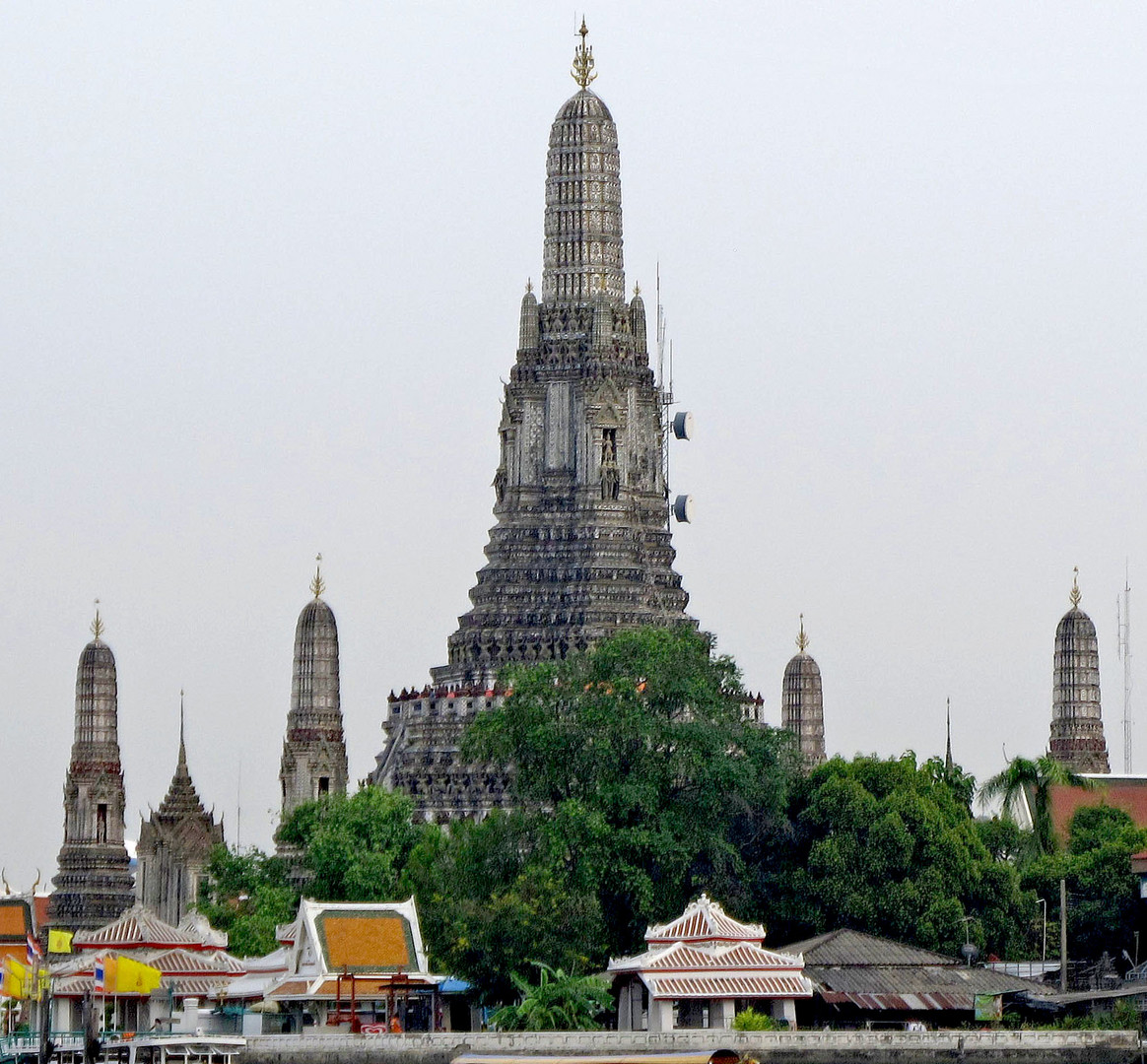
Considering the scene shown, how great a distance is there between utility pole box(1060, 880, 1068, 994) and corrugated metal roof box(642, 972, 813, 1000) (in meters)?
7.61

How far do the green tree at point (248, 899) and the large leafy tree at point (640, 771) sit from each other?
1167cm

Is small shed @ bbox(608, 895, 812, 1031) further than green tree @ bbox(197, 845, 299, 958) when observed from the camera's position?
No

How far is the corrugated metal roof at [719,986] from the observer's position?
8119 cm

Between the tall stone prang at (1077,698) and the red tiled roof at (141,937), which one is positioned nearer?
the red tiled roof at (141,937)

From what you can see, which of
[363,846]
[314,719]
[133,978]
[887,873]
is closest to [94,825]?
[314,719]

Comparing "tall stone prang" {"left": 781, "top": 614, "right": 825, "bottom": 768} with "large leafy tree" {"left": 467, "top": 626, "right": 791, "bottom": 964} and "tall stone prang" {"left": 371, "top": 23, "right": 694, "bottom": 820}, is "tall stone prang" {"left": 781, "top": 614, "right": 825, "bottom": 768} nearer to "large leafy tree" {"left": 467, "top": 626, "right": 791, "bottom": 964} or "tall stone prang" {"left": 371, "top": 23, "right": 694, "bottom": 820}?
"tall stone prang" {"left": 371, "top": 23, "right": 694, "bottom": 820}

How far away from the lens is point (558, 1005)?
266ft

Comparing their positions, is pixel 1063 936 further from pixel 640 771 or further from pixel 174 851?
pixel 174 851

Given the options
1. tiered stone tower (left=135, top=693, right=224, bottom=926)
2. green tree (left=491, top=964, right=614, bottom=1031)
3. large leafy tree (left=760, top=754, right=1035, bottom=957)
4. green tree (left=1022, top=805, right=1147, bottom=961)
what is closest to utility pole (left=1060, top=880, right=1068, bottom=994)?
green tree (left=1022, top=805, right=1147, bottom=961)

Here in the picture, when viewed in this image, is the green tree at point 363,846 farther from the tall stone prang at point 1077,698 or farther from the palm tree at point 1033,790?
the tall stone prang at point 1077,698

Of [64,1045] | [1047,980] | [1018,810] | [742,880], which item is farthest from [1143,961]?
[64,1045]

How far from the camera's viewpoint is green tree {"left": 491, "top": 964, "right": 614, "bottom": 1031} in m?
80.4

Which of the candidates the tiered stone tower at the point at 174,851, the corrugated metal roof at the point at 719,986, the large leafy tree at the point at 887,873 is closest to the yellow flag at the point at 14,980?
the corrugated metal roof at the point at 719,986

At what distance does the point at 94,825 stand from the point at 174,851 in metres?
3.58
